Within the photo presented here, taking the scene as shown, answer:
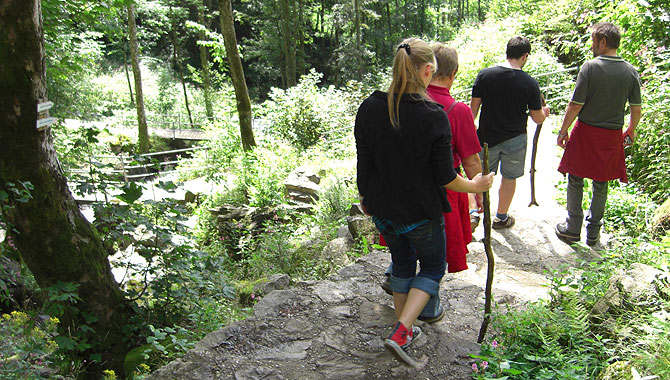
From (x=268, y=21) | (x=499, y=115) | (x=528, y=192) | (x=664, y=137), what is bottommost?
(x=528, y=192)

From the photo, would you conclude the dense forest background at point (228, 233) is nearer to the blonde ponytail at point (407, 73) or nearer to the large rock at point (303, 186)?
the large rock at point (303, 186)

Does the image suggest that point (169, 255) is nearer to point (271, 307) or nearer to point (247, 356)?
point (271, 307)

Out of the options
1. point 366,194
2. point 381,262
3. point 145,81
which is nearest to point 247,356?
point 366,194

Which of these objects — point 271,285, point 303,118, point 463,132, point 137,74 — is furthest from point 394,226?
point 137,74

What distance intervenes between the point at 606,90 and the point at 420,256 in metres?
2.89

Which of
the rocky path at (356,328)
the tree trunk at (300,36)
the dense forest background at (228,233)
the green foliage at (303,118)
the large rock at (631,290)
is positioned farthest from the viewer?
the tree trunk at (300,36)

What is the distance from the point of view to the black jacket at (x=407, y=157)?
109 inches

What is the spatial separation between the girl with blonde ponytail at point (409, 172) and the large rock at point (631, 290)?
1.03 m

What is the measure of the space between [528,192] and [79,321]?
5910 mm

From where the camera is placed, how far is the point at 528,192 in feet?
23.5

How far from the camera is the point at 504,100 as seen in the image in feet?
15.6

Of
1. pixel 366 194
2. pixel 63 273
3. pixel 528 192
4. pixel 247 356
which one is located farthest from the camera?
pixel 528 192

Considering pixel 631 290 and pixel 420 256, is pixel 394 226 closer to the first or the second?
pixel 420 256

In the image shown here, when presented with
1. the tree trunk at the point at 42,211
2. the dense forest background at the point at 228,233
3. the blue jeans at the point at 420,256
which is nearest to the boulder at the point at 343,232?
the dense forest background at the point at 228,233
